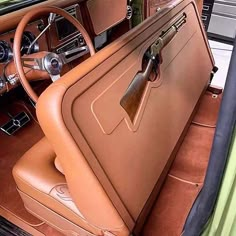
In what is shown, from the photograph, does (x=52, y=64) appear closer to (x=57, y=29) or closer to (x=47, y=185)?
(x=47, y=185)

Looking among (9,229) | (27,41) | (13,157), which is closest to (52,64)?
(27,41)

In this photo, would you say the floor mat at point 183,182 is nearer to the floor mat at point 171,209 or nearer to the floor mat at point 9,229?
the floor mat at point 171,209

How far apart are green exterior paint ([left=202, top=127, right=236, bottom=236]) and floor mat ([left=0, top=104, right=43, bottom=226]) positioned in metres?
0.70

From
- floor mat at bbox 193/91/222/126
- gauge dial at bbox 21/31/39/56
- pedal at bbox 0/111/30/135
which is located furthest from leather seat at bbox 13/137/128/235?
floor mat at bbox 193/91/222/126

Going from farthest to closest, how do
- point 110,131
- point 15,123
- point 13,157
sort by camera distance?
point 15,123 < point 13,157 < point 110,131

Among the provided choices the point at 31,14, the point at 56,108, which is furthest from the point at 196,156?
the point at 31,14

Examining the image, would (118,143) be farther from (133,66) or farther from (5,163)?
(5,163)

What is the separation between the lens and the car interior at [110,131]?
74 centimetres

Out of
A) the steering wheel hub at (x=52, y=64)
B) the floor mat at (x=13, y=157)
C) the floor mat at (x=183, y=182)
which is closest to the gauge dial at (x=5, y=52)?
the steering wheel hub at (x=52, y=64)

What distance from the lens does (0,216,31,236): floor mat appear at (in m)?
1.21

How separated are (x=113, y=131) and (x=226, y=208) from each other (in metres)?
0.36

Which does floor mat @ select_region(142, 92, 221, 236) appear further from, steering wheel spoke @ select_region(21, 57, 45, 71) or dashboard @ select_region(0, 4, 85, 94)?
dashboard @ select_region(0, 4, 85, 94)

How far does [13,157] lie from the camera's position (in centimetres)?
149

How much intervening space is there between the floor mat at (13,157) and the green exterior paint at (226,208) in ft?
2.30
